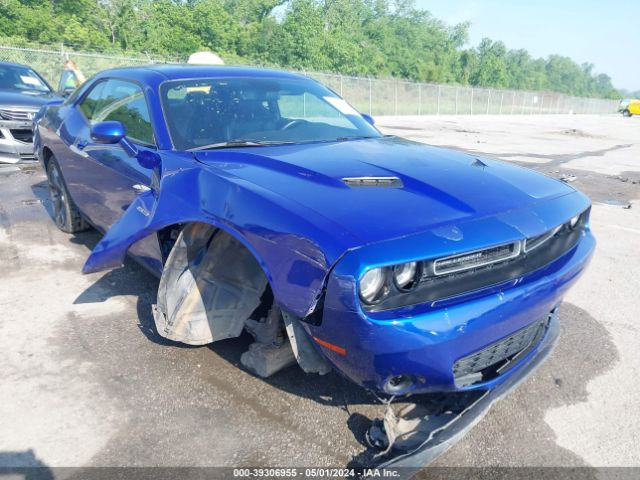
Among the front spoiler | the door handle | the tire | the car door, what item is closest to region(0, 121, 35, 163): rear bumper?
the tire

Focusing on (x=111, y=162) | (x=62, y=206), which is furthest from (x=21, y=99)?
(x=111, y=162)

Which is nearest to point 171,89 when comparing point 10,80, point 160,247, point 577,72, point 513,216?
point 160,247

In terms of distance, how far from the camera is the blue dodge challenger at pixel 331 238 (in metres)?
1.77

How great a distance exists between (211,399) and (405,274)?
50.0 inches

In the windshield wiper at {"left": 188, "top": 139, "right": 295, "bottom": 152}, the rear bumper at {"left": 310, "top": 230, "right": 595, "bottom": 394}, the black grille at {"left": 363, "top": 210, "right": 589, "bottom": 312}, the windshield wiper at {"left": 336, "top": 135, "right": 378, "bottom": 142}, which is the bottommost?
the rear bumper at {"left": 310, "top": 230, "right": 595, "bottom": 394}

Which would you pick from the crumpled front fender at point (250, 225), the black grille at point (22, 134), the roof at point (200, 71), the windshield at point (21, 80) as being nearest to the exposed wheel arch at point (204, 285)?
the crumpled front fender at point (250, 225)

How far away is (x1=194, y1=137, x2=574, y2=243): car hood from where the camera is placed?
1.89 meters

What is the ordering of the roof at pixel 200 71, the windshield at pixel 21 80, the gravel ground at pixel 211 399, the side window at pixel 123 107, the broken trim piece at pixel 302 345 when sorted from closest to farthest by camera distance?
1. the broken trim piece at pixel 302 345
2. the gravel ground at pixel 211 399
3. the side window at pixel 123 107
4. the roof at pixel 200 71
5. the windshield at pixel 21 80

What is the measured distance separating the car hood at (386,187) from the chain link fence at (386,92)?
18.1 m

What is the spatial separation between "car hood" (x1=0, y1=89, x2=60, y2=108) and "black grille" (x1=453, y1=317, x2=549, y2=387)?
8130mm

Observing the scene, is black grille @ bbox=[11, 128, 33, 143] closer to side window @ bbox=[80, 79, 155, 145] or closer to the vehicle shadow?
side window @ bbox=[80, 79, 155, 145]

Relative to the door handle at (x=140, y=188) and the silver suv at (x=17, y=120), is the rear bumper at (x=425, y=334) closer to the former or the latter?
the door handle at (x=140, y=188)

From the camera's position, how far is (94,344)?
9.84ft

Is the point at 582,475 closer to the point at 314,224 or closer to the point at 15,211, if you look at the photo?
the point at 314,224
